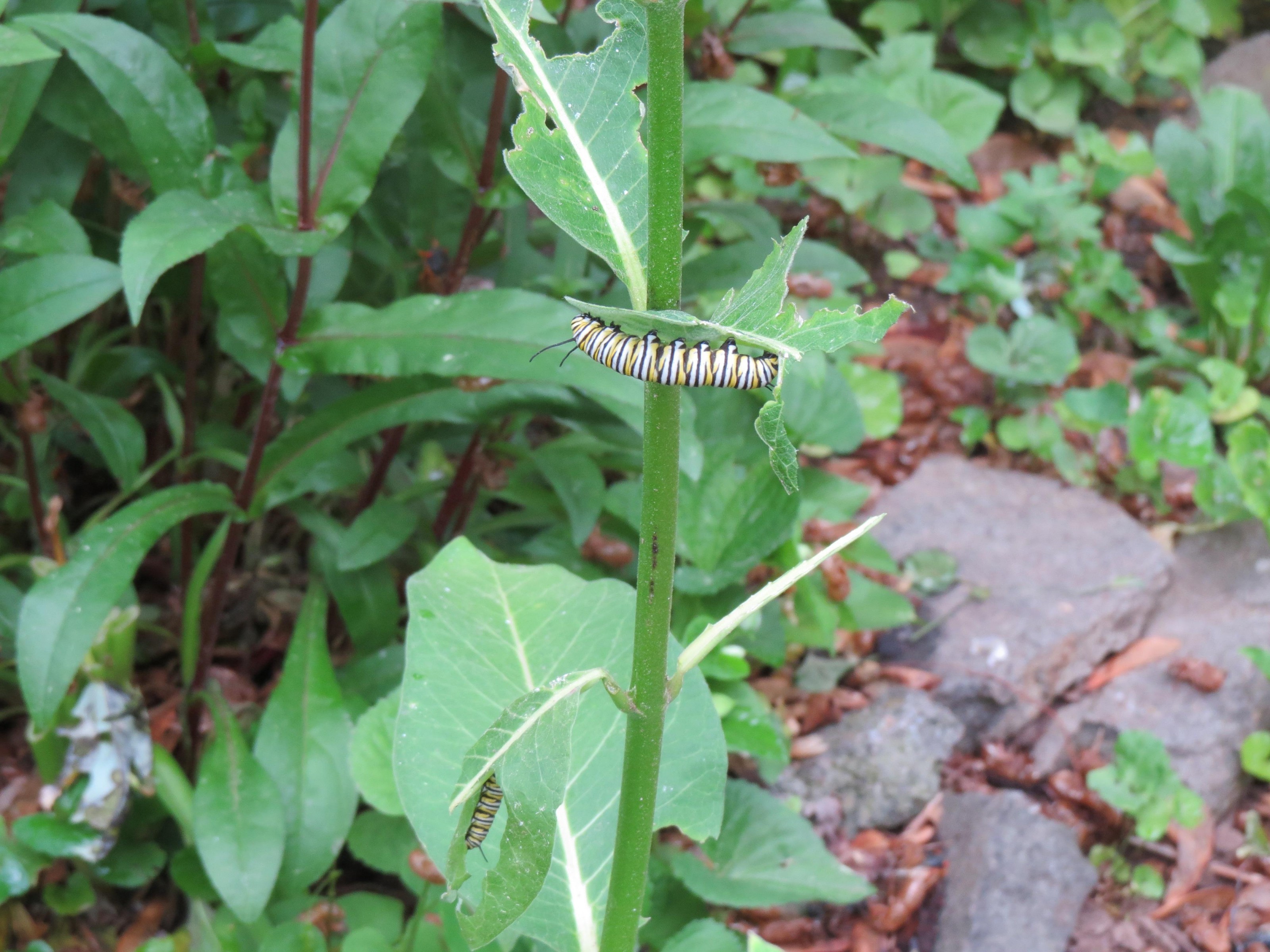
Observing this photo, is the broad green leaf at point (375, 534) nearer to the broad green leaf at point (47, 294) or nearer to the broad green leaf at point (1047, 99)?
the broad green leaf at point (47, 294)

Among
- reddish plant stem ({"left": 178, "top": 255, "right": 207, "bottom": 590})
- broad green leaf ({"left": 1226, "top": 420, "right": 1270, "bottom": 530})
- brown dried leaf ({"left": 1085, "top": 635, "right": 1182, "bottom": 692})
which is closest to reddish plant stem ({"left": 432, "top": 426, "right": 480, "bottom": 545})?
reddish plant stem ({"left": 178, "top": 255, "right": 207, "bottom": 590})

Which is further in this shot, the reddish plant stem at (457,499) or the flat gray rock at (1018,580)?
the flat gray rock at (1018,580)

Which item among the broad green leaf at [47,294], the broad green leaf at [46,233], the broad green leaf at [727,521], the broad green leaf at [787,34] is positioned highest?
the broad green leaf at [787,34]

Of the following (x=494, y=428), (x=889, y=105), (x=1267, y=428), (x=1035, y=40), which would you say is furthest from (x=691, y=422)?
(x=1035, y=40)

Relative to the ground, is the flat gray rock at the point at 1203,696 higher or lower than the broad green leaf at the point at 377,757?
lower

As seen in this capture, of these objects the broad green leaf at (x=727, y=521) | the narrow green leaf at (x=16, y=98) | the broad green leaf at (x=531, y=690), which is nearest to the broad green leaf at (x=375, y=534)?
the broad green leaf at (x=727, y=521)

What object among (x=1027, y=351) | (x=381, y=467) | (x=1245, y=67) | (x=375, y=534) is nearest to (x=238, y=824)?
(x=375, y=534)
